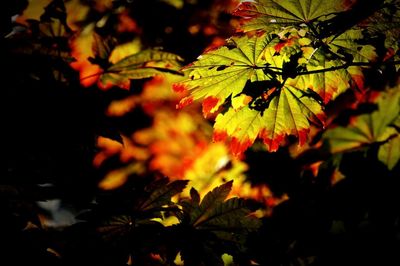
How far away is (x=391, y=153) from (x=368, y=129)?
0.86 feet

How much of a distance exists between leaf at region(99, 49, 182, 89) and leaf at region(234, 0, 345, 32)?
738 mm

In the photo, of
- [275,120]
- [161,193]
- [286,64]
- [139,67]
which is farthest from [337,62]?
[139,67]

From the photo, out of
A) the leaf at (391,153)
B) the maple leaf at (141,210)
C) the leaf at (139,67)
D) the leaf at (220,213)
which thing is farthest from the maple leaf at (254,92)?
the leaf at (391,153)

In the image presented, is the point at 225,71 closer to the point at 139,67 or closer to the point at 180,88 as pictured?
the point at 180,88

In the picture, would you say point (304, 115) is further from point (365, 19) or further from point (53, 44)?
point (53, 44)

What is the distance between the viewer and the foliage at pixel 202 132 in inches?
41.6

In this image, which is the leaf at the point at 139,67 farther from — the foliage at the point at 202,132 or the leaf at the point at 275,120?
the leaf at the point at 275,120

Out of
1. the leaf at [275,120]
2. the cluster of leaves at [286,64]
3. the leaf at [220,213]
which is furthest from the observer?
the leaf at [220,213]

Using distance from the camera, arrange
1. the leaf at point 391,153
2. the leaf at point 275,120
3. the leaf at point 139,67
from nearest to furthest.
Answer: the leaf at point 275,120 < the leaf at point 139,67 < the leaf at point 391,153

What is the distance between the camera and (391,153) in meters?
2.00

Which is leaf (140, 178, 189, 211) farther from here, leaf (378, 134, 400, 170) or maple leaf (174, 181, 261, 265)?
leaf (378, 134, 400, 170)

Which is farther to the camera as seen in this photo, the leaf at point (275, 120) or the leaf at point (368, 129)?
Result: the leaf at point (368, 129)

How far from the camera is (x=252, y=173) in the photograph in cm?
216

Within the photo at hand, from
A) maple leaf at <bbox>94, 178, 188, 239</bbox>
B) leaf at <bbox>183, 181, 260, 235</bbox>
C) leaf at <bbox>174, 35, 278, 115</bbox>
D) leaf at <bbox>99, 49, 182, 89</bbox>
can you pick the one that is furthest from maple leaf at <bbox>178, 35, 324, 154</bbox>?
leaf at <bbox>99, 49, 182, 89</bbox>
